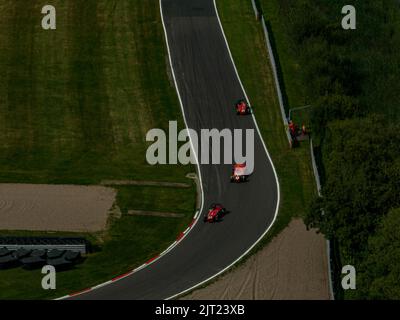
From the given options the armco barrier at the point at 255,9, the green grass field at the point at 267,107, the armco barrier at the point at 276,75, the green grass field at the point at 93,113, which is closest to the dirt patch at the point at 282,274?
the green grass field at the point at 267,107

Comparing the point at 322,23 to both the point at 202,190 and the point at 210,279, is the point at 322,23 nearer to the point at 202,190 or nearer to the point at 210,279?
the point at 202,190

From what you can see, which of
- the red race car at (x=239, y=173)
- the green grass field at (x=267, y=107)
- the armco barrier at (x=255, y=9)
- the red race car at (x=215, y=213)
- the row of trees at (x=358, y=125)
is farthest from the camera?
the armco barrier at (x=255, y=9)

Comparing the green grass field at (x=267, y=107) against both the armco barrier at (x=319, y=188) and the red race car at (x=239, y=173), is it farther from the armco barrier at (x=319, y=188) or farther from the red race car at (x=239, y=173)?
the red race car at (x=239, y=173)

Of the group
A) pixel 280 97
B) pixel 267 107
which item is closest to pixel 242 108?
pixel 267 107

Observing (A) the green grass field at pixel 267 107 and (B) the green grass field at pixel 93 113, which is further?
(A) the green grass field at pixel 267 107

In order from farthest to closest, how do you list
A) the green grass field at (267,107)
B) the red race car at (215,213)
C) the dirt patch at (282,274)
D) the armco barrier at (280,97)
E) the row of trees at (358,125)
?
the green grass field at (267,107)
the red race car at (215,213)
the armco barrier at (280,97)
the dirt patch at (282,274)
the row of trees at (358,125)
